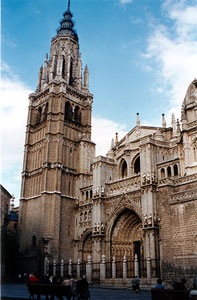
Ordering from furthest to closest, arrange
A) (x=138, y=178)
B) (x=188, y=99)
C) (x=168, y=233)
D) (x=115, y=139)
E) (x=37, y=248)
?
(x=115, y=139) < (x=37, y=248) < (x=138, y=178) < (x=188, y=99) < (x=168, y=233)

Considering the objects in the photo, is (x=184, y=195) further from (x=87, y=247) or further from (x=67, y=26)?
(x=67, y=26)

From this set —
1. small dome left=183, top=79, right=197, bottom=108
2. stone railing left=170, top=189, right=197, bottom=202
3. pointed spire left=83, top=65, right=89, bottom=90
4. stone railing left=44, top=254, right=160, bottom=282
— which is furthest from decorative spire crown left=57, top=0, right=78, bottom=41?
stone railing left=170, top=189, right=197, bottom=202

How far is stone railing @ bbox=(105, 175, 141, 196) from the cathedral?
11cm

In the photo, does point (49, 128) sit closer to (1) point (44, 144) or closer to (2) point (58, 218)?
(1) point (44, 144)

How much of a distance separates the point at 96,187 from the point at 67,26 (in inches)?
1069

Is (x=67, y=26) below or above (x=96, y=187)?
above

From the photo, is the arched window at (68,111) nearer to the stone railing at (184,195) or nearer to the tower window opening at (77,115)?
the tower window opening at (77,115)

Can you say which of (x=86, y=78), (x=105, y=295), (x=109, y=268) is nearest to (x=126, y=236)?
(x=109, y=268)

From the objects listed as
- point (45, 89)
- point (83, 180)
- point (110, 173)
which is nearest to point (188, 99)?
point (110, 173)

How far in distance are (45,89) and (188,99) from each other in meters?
20.7

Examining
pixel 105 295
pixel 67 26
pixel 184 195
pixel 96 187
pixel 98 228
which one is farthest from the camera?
pixel 67 26

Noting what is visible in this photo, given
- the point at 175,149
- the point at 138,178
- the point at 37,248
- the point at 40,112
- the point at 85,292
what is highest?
the point at 40,112

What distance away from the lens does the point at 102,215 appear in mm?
33969

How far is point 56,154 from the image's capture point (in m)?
39.0
